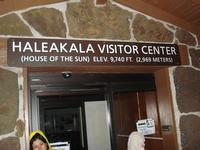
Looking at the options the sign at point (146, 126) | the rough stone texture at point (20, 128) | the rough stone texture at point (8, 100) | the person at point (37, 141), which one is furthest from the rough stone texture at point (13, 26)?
the sign at point (146, 126)

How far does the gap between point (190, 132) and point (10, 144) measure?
1.88 m

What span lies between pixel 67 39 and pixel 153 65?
0.96 meters

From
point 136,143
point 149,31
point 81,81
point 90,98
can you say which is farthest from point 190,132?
point 90,98

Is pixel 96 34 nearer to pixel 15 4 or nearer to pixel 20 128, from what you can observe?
pixel 15 4

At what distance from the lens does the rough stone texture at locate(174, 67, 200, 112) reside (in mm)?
3037

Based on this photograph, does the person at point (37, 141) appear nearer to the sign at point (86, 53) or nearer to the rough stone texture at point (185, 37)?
A: the sign at point (86, 53)

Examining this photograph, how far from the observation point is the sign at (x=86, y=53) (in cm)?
248

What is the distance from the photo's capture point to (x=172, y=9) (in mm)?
3047

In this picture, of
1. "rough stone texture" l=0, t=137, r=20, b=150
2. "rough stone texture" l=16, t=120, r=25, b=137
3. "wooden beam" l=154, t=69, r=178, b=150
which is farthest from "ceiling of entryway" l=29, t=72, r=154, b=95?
"rough stone texture" l=0, t=137, r=20, b=150

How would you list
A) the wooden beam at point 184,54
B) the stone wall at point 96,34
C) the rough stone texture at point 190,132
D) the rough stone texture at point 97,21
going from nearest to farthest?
the stone wall at point 96,34 < the rough stone texture at point 97,21 < the rough stone texture at point 190,132 < the wooden beam at point 184,54

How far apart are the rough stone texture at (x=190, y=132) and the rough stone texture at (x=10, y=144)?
1.71 metres

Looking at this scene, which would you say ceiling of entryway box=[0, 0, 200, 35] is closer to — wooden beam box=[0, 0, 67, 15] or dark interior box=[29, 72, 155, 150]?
wooden beam box=[0, 0, 67, 15]

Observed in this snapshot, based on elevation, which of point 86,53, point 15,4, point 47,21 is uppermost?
point 15,4

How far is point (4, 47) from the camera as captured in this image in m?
2.45
